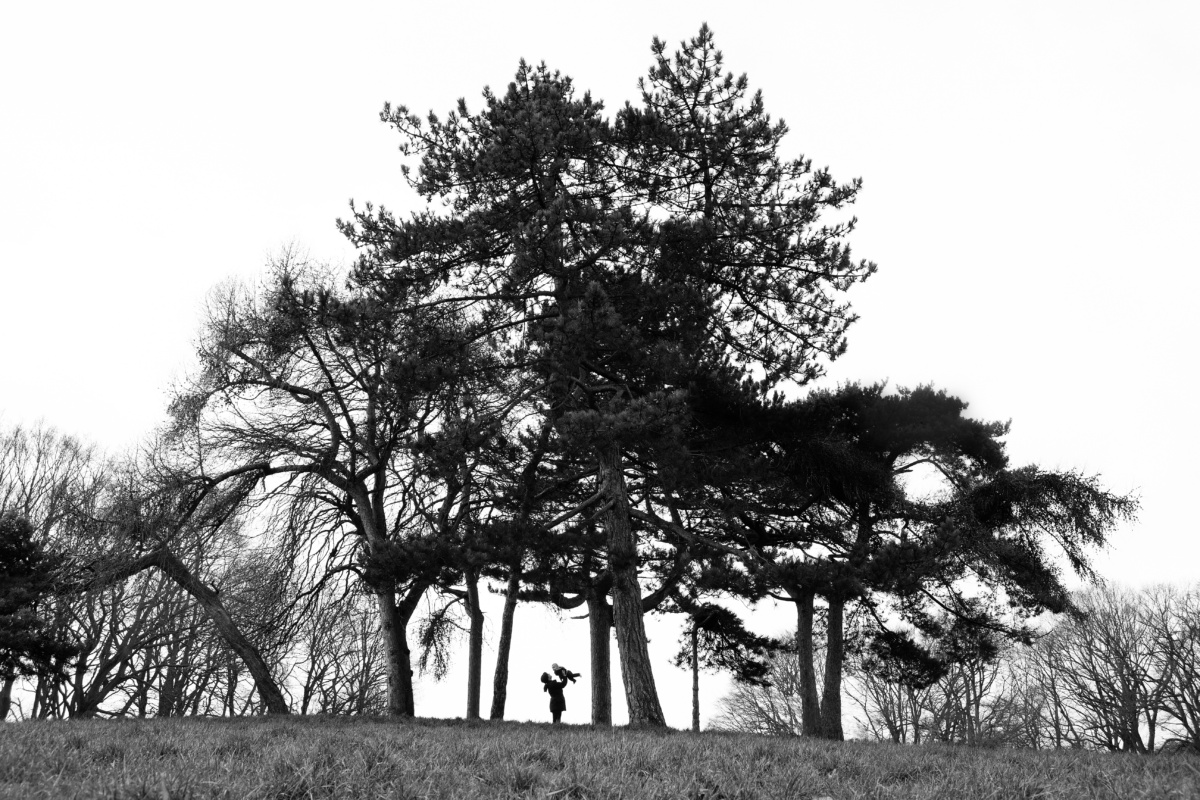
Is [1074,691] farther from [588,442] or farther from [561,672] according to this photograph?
[588,442]

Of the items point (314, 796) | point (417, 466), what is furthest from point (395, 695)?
point (314, 796)

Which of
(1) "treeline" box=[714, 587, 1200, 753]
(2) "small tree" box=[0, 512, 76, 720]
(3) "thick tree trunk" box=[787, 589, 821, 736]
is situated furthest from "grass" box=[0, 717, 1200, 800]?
(1) "treeline" box=[714, 587, 1200, 753]

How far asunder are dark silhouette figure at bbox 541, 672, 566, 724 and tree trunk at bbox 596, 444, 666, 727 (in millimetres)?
4687

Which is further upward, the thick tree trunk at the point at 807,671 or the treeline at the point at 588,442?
the treeline at the point at 588,442

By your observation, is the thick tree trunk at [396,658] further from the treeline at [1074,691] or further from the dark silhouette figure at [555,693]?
the treeline at [1074,691]

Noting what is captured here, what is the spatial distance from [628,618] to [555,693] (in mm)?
5190

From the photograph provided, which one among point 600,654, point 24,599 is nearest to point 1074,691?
point 600,654

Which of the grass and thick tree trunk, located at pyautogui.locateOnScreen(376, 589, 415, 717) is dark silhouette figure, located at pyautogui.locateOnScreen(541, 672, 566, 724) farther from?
the grass

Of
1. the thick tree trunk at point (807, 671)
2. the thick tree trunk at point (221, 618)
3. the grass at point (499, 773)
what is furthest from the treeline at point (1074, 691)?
the grass at point (499, 773)

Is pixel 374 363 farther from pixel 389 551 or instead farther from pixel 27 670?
pixel 27 670

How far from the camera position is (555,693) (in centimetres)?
1830

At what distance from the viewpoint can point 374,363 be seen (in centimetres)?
1630

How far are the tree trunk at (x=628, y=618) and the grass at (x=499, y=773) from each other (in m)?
7.08

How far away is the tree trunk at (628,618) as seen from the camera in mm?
13680
